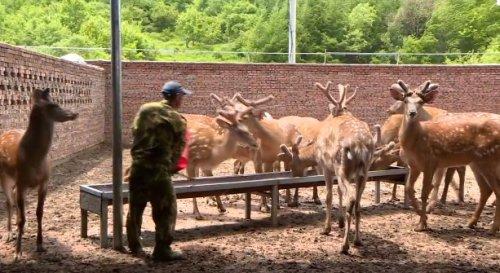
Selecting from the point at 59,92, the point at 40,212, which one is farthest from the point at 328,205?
the point at 59,92

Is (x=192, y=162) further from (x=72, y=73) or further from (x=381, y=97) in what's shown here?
(x=381, y=97)

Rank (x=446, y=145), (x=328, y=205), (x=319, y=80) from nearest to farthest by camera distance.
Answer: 1. (x=328, y=205)
2. (x=446, y=145)
3. (x=319, y=80)

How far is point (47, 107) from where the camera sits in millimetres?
6836

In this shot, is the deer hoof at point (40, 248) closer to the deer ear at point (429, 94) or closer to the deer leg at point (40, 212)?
the deer leg at point (40, 212)

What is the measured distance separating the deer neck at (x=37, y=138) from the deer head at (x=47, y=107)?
0.04 metres

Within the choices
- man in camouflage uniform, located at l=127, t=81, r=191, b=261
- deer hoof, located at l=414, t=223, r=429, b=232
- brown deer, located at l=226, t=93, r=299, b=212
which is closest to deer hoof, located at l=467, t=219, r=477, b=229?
deer hoof, located at l=414, t=223, r=429, b=232

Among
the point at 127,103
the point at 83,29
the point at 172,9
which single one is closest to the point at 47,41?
the point at 83,29

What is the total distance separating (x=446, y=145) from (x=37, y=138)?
17.5ft

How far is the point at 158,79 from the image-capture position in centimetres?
2072

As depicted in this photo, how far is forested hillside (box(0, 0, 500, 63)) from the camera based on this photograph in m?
46.6

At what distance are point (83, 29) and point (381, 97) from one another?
101ft

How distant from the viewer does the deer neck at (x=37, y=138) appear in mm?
6797

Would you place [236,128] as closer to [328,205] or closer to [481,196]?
[328,205]

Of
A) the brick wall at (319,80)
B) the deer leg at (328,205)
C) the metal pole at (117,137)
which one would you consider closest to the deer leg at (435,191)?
the deer leg at (328,205)
